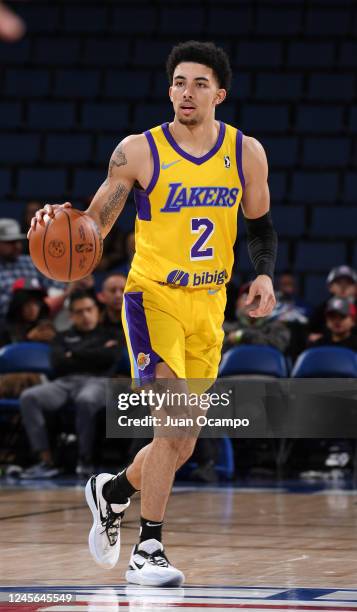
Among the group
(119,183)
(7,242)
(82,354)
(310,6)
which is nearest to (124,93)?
(310,6)

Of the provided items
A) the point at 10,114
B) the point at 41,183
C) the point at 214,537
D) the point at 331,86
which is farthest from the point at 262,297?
the point at 10,114

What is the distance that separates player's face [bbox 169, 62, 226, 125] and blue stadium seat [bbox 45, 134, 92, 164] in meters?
9.11

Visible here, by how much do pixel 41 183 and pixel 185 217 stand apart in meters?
9.10

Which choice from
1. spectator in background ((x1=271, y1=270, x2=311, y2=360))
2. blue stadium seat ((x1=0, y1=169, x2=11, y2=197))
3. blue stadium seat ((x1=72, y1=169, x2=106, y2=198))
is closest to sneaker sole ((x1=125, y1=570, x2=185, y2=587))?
spectator in background ((x1=271, y1=270, x2=311, y2=360))

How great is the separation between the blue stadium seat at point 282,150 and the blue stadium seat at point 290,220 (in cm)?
74

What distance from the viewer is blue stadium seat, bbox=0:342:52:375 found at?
9.70 m

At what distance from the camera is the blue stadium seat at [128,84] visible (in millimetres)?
14078

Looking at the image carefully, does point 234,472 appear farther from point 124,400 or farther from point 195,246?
point 195,246

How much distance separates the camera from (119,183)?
446cm

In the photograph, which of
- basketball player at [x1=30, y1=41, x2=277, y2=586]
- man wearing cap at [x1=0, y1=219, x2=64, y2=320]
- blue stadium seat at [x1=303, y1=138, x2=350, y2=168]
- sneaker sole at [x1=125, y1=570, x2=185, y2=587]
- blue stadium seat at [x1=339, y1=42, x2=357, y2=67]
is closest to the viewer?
sneaker sole at [x1=125, y1=570, x2=185, y2=587]

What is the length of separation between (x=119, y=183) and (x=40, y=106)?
9.84 metres

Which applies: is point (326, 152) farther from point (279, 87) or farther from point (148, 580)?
point (148, 580)

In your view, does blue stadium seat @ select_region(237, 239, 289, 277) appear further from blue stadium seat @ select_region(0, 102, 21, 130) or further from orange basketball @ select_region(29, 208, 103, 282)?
orange basketball @ select_region(29, 208, 103, 282)

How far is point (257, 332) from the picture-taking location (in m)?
9.74
